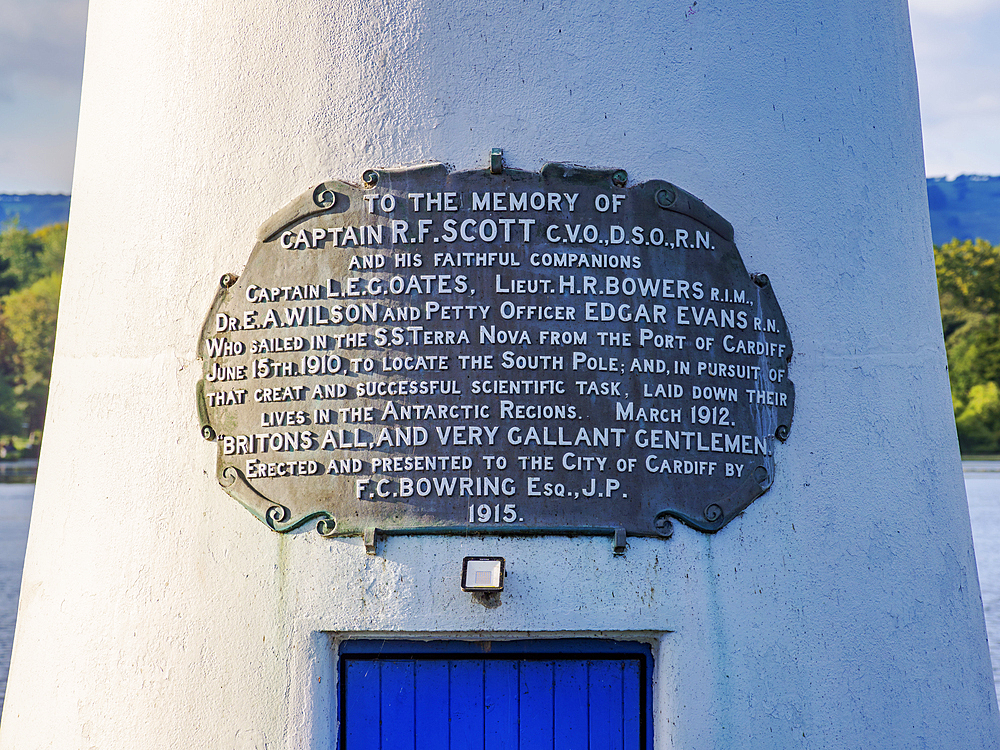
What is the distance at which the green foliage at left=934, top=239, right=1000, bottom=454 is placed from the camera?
4328 cm

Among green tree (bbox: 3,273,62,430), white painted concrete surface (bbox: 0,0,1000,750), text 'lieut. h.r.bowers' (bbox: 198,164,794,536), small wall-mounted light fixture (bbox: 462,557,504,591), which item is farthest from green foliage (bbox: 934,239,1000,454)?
green tree (bbox: 3,273,62,430)

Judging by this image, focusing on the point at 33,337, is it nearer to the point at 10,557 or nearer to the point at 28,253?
the point at 28,253

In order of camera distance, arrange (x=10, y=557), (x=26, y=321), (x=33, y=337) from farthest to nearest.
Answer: (x=26, y=321), (x=33, y=337), (x=10, y=557)

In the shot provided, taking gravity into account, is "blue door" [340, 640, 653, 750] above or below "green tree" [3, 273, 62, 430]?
below

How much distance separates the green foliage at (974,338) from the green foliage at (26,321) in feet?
137

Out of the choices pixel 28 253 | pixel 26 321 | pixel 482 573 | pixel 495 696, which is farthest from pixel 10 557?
pixel 28 253

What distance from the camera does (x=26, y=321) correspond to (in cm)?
5597

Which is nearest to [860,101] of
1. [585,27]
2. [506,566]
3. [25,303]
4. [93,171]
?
[585,27]

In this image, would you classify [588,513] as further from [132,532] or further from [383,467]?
[132,532]

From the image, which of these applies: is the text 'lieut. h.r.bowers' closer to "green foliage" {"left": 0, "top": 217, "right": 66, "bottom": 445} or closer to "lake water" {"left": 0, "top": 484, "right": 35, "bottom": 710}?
"lake water" {"left": 0, "top": 484, "right": 35, "bottom": 710}

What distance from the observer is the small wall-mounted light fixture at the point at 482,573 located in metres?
4.17

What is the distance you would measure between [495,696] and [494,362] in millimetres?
1389

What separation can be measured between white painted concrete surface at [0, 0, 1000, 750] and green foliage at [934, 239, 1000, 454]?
37.6m

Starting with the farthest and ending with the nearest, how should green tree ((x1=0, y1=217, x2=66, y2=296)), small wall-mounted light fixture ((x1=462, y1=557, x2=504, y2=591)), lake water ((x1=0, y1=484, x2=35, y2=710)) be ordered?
green tree ((x1=0, y1=217, x2=66, y2=296)) < lake water ((x1=0, y1=484, x2=35, y2=710)) < small wall-mounted light fixture ((x1=462, y1=557, x2=504, y2=591))
